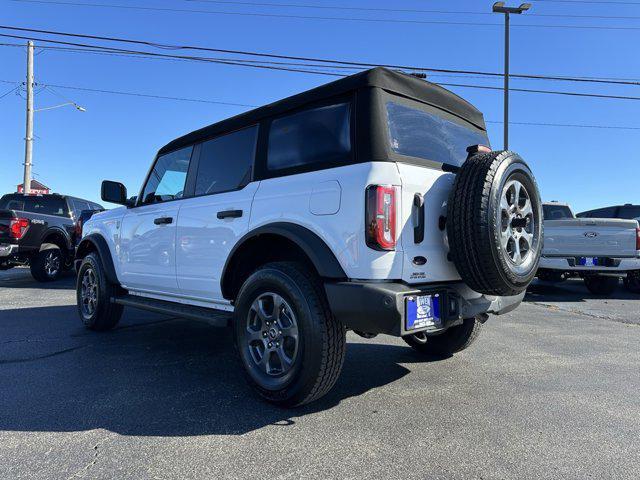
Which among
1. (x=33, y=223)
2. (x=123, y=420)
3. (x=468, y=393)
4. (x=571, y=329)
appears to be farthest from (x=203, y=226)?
(x=33, y=223)

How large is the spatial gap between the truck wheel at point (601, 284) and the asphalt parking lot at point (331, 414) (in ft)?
16.4

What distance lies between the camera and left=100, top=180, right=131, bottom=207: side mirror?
4.92 metres

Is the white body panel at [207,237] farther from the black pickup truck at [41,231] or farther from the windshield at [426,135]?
the black pickup truck at [41,231]

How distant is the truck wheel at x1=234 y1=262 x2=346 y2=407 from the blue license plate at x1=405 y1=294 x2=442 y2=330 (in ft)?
1.51

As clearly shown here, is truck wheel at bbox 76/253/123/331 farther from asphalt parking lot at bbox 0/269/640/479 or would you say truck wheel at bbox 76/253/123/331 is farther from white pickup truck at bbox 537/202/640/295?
white pickup truck at bbox 537/202/640/295

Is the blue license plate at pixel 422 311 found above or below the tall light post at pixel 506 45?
below

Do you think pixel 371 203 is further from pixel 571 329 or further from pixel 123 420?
pixel 571 329

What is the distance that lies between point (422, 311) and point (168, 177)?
3077mm

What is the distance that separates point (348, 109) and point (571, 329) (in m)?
4.73

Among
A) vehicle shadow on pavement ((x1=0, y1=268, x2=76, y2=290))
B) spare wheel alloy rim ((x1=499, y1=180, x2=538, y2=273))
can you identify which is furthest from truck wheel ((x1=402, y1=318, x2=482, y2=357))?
vehicle shadow on pavement ((x1=0, y1=268, x2=76, y2=290))

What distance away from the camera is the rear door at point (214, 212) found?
11.3 ft

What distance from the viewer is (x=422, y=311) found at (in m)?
2.65

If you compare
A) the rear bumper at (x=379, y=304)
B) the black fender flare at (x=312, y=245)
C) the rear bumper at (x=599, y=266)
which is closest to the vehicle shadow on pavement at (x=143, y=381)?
the rear bumper at (x=379, y=304)

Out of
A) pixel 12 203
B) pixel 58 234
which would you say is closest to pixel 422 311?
pixel 58 234
